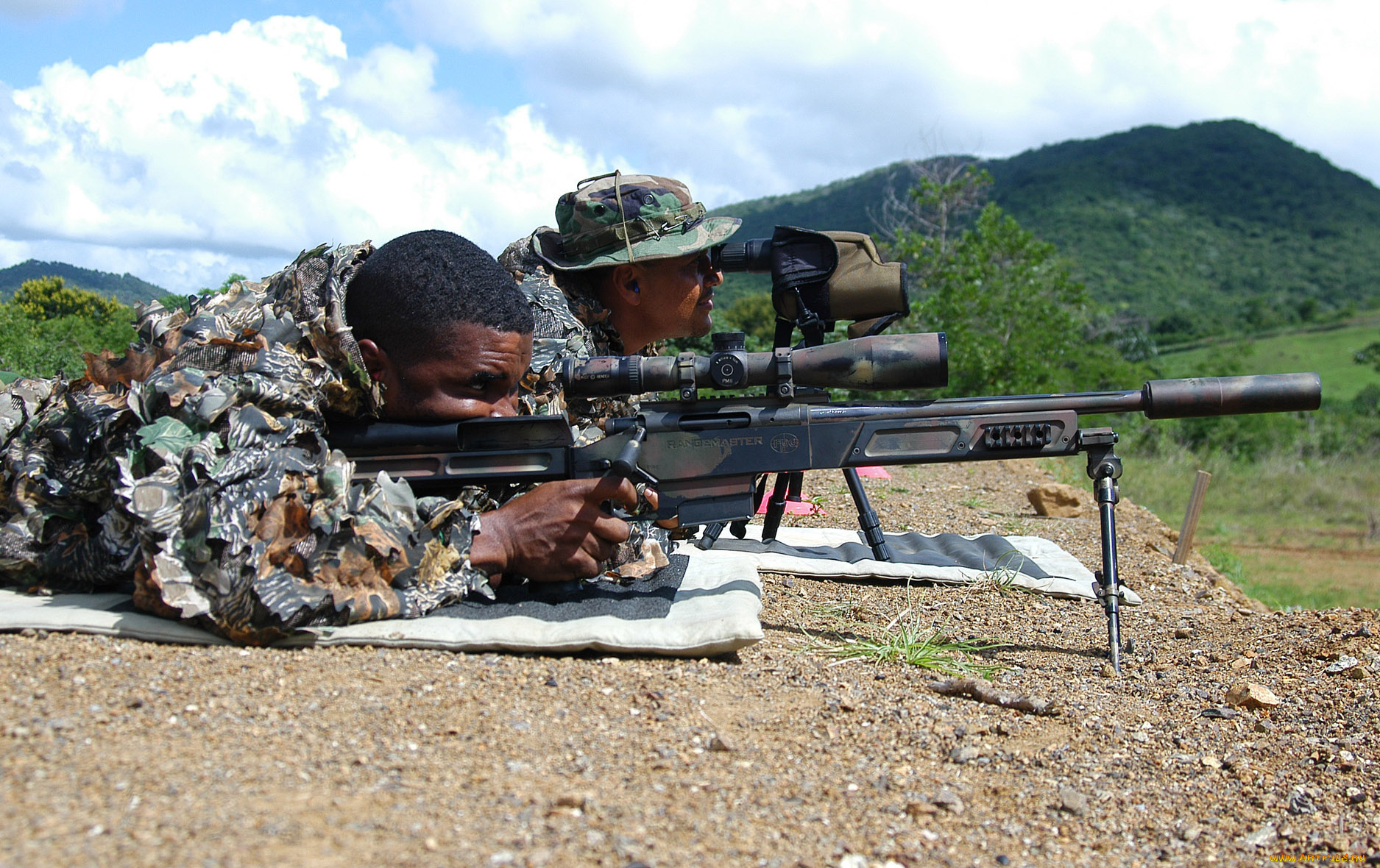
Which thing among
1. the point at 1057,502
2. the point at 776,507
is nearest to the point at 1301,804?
the point at 776,507

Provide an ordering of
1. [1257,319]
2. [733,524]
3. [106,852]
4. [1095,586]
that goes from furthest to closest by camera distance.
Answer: [1257,319]
[733,524]
[1095,586]
[106,852]

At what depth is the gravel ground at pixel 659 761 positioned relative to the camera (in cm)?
171

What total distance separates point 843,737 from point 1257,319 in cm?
5442

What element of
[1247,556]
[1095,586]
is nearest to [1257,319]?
[1247,556]

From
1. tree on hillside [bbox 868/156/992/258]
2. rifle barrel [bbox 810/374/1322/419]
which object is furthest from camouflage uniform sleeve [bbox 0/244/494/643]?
tree on hillside [bbox 868/156/992/258]

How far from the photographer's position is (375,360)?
3.17m

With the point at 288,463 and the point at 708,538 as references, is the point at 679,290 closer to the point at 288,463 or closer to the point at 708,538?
the point at 708,538

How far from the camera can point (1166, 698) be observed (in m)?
3.03

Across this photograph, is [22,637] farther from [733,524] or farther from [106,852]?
[733,524]

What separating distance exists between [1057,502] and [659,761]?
5270 mm

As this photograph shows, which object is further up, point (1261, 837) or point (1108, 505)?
point (1108, 505)

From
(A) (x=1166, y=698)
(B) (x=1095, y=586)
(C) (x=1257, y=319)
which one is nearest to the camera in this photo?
(A) (x=1166, y=698)

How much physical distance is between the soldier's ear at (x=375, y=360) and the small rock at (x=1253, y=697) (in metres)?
2.85

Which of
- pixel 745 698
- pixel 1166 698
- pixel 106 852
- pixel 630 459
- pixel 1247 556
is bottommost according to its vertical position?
pixel 1247 556
